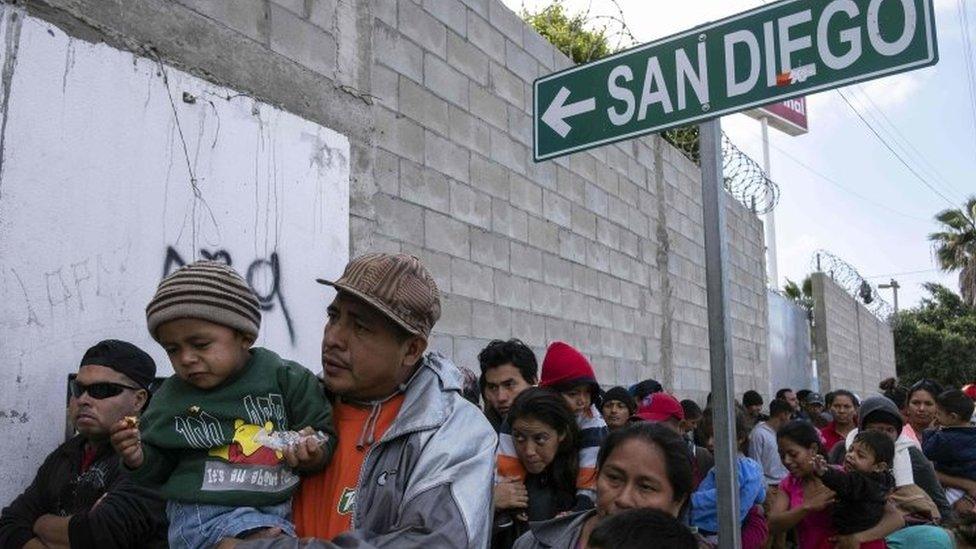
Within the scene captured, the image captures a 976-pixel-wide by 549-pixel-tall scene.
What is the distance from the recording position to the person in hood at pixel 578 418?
3299 millimetres

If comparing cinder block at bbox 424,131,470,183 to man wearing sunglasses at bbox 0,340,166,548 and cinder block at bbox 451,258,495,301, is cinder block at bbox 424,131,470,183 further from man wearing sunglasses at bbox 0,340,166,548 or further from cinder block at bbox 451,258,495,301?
man wearing sunglasses at bbox 0,340,166,548

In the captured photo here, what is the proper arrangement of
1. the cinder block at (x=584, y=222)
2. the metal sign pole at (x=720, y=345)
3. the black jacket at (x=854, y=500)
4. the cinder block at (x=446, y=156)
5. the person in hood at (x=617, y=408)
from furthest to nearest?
1. the cinder block at (x=584, y=222)
2. the person in hood at (x=617, y=408)
3. the cinder block at (x=446, y=156)
4. the black jacket at (x=854, y=500)
5. the metal sign pole at (x=720, y=345)

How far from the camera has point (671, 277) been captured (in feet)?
29.5

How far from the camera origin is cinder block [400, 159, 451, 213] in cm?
496

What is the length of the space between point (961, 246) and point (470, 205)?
40.5 meters

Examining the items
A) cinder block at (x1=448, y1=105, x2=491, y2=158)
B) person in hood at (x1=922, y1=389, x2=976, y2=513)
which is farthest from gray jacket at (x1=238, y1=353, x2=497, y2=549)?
person in hood at (x1=922, y1=389, x2=976, y2=513)

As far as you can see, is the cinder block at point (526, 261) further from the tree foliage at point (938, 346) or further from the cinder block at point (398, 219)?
the tree foliage at point (938, 346)

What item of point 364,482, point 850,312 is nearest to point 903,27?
point 364,482

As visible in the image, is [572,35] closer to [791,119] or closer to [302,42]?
[302,42]

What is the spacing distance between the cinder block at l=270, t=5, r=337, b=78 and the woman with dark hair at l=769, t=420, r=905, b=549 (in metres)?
3.00

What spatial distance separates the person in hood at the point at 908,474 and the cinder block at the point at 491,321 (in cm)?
223

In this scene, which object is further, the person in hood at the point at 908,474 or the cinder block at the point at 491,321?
the cinder block at the point at 491,321

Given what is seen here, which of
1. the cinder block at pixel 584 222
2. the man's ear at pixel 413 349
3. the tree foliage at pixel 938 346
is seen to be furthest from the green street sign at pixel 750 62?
the tree foliage at pixel 938 346

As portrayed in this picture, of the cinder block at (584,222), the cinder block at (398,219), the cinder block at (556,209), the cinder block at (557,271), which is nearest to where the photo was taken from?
the cinder block at (398,219)
